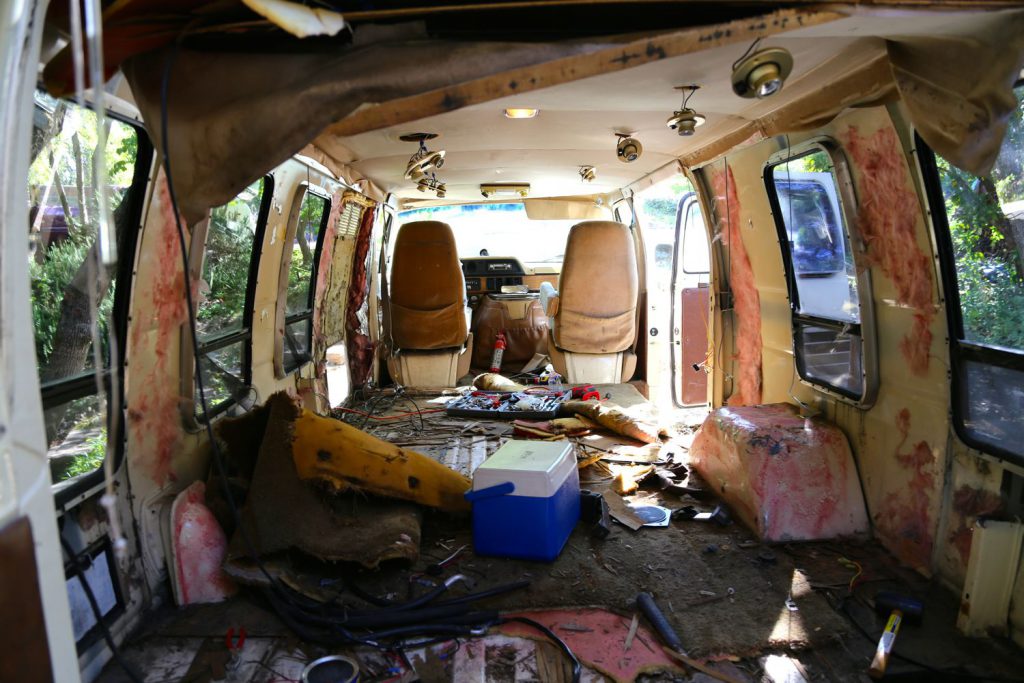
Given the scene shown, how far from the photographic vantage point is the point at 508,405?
6.04 metres

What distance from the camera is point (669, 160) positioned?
567cm

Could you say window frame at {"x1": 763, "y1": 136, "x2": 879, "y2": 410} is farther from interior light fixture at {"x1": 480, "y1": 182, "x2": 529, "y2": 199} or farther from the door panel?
interior light fixture at {"x1": 480, "y1": 182, "x2": 529, "y2": 199}

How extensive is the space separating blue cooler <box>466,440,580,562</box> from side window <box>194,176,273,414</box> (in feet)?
5.49

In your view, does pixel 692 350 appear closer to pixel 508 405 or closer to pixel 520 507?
pixel 508 405

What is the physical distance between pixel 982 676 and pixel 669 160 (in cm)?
440

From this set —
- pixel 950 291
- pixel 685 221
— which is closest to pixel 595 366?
pixel 685 221

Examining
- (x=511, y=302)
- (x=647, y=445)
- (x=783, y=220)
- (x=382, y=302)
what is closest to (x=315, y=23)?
(x=783, y=220)

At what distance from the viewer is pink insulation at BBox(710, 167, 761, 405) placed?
15.9 ft

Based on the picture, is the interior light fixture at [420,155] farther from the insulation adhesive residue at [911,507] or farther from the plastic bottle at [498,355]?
the plastic bottle at [498,355]

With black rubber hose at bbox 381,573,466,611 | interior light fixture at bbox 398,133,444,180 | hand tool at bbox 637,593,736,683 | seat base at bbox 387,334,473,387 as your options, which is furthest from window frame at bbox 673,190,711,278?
black rubber hose at bbox 381,573,466,611

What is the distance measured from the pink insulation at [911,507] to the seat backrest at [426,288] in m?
4.74

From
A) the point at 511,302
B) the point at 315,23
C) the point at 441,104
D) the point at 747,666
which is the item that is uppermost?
the point at 315,23

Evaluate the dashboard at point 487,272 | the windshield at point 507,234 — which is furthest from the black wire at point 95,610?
the windshield at point 507,234

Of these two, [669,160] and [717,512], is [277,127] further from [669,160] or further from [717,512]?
[669,160]
